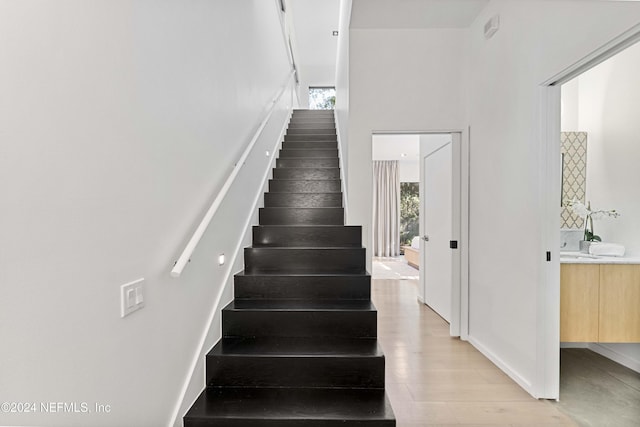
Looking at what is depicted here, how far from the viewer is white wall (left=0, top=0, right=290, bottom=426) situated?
0.84 metres

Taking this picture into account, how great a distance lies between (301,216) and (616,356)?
9.97 feet

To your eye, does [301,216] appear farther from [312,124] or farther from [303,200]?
[312,124]

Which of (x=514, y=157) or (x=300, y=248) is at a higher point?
(x=514, y=157)

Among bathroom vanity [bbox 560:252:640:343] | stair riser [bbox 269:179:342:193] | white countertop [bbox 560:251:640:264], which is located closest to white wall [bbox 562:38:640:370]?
white countertop [bbox 560:251:640:264]

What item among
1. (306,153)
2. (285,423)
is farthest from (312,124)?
(285,423)

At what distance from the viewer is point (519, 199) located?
8.61 feet

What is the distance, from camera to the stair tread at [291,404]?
1693 millimetres

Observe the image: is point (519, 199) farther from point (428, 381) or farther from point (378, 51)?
point (378, 51)

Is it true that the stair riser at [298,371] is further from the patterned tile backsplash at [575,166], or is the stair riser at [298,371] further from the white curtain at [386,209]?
the white curtain at [386,209]

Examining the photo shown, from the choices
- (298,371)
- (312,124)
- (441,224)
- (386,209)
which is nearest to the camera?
(298,371)

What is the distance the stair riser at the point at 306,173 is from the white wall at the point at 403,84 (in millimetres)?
574

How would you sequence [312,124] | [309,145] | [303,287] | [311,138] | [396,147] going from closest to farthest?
[303,287]
[309,145]
[311,138]
[312,124]
[396,147]

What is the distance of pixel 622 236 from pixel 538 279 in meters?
1.33

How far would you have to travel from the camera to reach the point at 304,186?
3877mm
